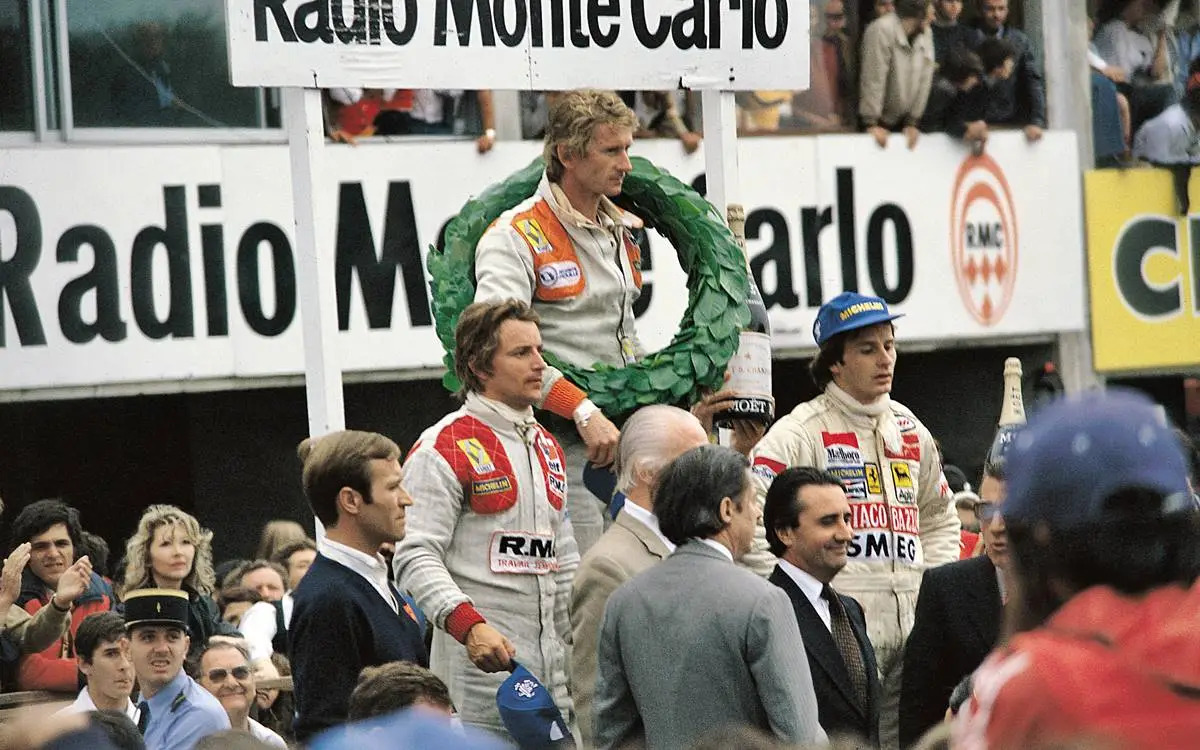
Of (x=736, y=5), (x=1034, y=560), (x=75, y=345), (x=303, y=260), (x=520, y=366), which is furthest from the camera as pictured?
(x=75, y=345)

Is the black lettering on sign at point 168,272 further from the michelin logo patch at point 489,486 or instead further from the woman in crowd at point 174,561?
the michelin logo patch at point 489,486

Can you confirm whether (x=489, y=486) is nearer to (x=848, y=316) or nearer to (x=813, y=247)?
(x=848, y=316)

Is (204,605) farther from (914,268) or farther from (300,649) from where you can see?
(914,268)

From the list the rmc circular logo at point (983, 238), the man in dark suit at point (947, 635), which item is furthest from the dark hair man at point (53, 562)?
the rmc circular logo at point (983, 238)

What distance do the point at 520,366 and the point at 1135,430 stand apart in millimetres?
3670

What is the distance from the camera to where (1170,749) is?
235 cm

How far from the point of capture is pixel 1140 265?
1603 centimetres

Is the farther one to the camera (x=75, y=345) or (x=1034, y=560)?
(x=75, y=345)

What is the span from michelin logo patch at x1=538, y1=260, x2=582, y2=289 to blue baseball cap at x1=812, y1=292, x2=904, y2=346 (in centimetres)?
84

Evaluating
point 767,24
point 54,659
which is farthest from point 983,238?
point 54,659

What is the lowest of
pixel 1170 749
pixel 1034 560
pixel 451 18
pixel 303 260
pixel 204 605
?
pixel 204 605

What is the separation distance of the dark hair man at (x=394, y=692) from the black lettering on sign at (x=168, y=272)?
25.2 ft

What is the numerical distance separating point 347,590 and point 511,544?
72 cm

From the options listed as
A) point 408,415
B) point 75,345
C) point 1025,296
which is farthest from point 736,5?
point 1025,296
